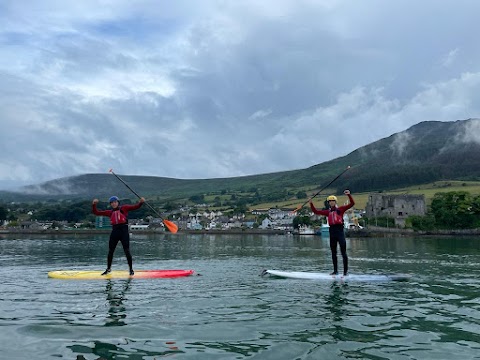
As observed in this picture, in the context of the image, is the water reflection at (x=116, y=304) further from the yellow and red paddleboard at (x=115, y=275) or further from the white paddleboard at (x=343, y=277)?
the white paddleboard at (x=343, y=277)

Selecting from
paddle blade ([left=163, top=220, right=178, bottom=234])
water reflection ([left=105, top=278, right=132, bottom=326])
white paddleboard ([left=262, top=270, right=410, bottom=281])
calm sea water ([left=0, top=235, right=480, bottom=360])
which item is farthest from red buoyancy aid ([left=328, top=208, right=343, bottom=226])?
water reflection ([left=105, top=278, right=132, bottom=326])

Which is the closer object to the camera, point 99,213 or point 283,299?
point 283,299

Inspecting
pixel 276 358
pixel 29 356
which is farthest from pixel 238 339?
pixel 29 356

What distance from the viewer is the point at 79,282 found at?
19.8m

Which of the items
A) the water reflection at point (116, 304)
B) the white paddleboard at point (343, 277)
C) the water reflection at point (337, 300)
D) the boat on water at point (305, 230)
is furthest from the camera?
the boat on water at point (305, 230)

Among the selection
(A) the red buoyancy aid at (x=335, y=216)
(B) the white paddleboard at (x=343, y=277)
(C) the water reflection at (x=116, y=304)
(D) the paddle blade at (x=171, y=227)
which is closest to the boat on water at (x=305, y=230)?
(D) the paddle blade at (x=171, y=227)

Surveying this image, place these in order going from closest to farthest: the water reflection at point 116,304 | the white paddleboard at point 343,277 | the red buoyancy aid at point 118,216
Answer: the water reflection at point 116,304, the white paddleboard at point 343,277, the red buoyancy aid at point 118,216

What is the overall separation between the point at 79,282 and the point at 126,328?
960cm

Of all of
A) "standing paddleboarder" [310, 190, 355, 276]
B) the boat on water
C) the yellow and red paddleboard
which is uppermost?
"standing paddleboarder" [310, 190, 355, 276]

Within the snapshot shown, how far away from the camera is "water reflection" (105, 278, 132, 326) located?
11.9 m

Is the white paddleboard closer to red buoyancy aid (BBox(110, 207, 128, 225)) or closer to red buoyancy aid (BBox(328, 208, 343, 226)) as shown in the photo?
red buoyancy aid (BBox(328, 208, 343, 226))

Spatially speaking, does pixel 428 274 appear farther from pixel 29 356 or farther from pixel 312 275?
pixel 29 356

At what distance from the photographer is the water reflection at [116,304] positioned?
1193 centimetres

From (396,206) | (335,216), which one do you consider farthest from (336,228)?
(396,206)
